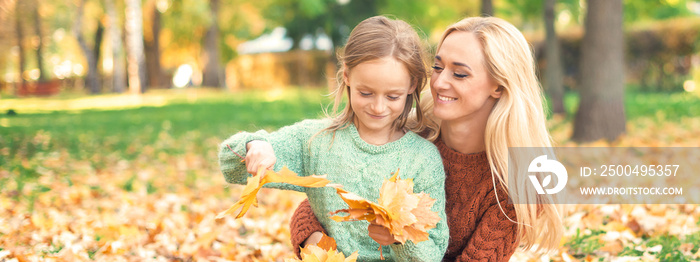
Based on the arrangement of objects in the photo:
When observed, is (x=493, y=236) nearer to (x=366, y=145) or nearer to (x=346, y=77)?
(x=366, y=145)

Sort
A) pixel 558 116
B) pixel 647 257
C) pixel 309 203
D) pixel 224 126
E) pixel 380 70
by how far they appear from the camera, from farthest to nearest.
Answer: pixel 558 116, pixel 224 126, pixel 647 257, pixel 309 203, pixel 380 70

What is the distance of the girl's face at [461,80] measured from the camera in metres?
2.22

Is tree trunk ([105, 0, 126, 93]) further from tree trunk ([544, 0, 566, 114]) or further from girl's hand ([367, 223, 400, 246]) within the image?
girl's hand ([367, 223, 400, 246])

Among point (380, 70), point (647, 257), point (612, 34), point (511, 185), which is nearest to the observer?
point (380, 70)

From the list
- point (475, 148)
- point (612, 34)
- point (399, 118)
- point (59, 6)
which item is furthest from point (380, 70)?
point (59, 6)

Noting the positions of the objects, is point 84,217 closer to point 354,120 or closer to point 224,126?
point 354,120

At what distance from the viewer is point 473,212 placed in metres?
2.41

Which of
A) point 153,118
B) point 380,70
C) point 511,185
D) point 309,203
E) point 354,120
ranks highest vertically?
point 380,70

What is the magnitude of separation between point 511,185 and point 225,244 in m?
2.00

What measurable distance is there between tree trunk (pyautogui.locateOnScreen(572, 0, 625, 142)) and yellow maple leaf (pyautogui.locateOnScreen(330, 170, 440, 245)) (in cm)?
596

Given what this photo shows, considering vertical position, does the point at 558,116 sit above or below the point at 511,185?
below

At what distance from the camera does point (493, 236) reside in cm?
234

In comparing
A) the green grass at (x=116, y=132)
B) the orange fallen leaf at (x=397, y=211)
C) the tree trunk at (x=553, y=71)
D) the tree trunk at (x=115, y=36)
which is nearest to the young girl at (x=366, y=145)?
the orange fallen leaf at (x=397, y=211)

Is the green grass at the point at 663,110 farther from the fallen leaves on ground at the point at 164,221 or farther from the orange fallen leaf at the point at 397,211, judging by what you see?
the orange fallen leaf at the point at 397,211
